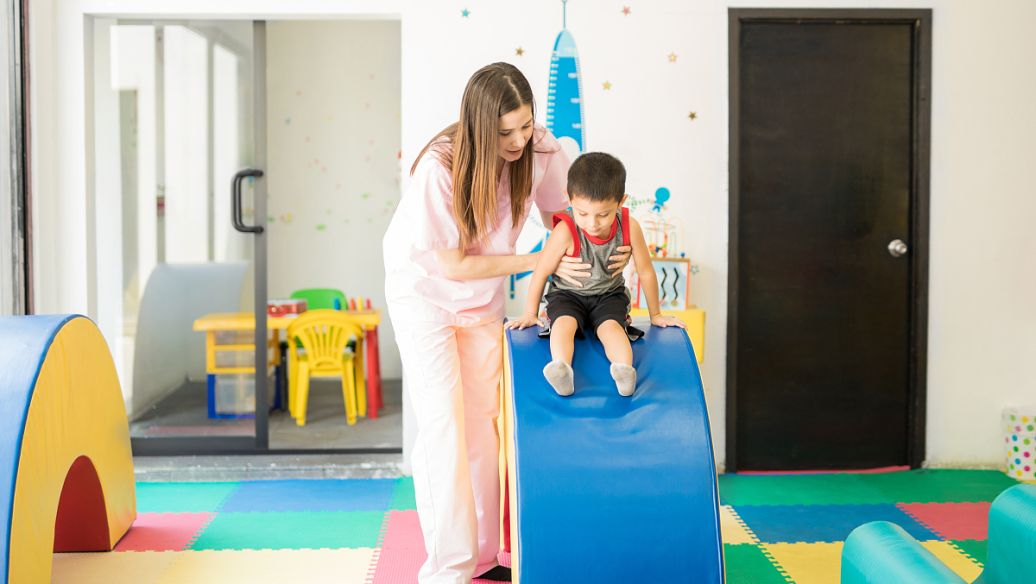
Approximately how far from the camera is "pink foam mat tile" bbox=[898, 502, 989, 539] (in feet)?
10.2

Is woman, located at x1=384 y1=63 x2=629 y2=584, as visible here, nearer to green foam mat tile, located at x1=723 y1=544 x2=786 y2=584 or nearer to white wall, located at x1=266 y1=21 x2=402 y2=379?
green foam mat tile, located at x1=723 y1=544 x2=786 y2=584

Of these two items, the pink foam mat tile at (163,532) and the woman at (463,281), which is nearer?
the woman at (463,281)

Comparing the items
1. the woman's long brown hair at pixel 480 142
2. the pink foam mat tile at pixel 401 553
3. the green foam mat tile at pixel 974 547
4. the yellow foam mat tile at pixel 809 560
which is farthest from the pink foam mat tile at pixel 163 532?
the green foam mat tile at pixel 974 547

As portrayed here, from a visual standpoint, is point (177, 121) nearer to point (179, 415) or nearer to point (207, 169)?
point (207, 169)

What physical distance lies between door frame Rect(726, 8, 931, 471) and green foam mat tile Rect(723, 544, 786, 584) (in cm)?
99

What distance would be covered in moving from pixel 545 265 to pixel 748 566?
1.12 m

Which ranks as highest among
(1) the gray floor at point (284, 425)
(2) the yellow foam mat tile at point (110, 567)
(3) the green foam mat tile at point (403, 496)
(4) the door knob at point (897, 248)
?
(4) the door knob at point (897, 248)

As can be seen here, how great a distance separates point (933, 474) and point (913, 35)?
182 centimetres

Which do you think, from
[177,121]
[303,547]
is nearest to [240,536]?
[303,547]

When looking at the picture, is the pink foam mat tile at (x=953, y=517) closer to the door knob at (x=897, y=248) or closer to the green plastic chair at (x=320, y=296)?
the door knob at (x=897, y=248)

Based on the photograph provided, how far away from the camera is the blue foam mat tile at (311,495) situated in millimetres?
3461

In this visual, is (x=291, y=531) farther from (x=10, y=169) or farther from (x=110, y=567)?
(x=10, y=169)

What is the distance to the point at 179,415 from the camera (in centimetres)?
424

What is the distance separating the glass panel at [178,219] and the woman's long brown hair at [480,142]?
1917 millimetres
